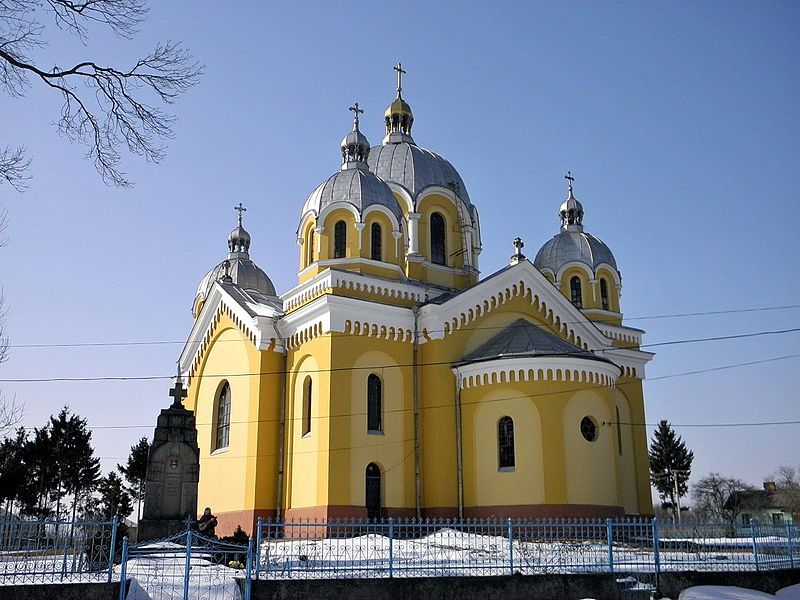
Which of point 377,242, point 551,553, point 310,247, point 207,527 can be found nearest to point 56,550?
point 207,527

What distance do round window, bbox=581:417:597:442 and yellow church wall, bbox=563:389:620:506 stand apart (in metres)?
0.11

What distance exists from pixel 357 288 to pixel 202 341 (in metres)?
7.99

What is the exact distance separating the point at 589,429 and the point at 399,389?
5539mm

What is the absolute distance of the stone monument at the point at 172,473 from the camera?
60.0 ft

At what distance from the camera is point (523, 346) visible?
2277cm

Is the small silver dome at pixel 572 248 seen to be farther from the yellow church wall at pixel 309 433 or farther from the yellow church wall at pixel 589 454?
the yellow church wall at pixel 309 433

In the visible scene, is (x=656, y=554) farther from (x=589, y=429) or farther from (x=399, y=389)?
(x=399, y=389)

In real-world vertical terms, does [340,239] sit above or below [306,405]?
above

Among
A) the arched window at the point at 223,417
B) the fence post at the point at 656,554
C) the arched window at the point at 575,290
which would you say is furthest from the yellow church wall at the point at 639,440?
the arched window at the point at 223,417

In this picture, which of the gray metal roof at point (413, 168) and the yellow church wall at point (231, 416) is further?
the gray metal roof at point (413, 168)

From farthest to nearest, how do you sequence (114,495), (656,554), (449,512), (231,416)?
(114,495), (231,416), (449,512), (656,554)

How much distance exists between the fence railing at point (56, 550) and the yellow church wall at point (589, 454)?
12.4 meters

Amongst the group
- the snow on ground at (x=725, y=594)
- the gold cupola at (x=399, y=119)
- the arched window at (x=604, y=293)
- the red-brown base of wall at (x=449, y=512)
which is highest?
the gold cupola at (x=399, y=119)

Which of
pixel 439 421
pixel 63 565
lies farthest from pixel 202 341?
pixel 63 565
